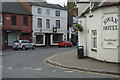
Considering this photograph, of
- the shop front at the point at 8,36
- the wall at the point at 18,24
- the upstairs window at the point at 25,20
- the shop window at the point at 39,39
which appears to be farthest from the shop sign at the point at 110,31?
the shop window at the point at 39,39

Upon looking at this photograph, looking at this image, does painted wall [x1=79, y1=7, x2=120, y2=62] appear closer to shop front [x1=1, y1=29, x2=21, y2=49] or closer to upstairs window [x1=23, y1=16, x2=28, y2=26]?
shop front [x1=1, y1=29, x2=21, y2=49]

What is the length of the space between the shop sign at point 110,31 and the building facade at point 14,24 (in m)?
23.0

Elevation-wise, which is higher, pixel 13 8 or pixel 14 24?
pixel 13 8

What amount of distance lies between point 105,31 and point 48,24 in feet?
91.9

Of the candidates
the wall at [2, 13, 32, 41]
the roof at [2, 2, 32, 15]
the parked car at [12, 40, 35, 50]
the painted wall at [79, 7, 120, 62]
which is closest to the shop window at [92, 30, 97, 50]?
the painted wall at [79, 7, 120, 62]

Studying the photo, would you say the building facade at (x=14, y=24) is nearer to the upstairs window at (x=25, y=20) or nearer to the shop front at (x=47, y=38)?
the upstairs window at (x=25, y=20)

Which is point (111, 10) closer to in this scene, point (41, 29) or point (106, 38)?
point (106, 38)

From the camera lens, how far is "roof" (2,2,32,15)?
33.9 metres

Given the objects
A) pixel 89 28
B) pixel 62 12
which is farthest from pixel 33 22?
pixel 89 28

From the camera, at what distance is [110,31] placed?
41.6 ft

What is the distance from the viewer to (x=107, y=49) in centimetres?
1286

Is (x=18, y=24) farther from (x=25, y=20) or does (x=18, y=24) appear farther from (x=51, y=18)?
(x=51, y=18)

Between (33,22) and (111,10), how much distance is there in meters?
26.4

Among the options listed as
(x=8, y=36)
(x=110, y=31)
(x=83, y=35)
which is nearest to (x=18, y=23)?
(x=8, y=36)
